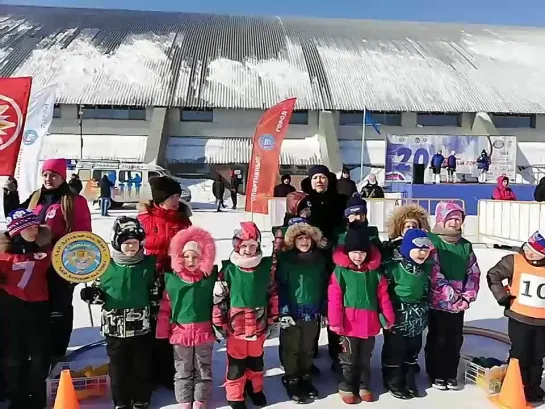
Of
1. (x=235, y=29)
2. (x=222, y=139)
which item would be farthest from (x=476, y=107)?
(x=235, y=29)

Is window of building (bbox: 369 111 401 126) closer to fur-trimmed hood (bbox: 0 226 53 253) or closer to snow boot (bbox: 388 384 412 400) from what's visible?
snow boot (bbox: 388 384 412 400)

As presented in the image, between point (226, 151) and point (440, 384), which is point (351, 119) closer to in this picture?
point (226, 151)

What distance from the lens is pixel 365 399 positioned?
367cm

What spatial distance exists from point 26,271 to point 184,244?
1.02 meters

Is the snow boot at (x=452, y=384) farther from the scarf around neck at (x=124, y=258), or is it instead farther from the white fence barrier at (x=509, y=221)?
the white fence barrier at (x=509, y=221)

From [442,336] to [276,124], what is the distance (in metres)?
8.82

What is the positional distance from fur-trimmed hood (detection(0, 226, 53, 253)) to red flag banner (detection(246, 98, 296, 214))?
26.6 feet

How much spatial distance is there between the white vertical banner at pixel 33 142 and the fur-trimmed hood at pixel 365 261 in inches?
223

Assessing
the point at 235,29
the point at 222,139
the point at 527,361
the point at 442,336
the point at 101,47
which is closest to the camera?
the point at 527,361

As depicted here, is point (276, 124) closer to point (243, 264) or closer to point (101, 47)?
point (243, 264)

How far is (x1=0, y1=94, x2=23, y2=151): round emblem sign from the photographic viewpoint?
15.8ft

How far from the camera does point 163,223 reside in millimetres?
3697

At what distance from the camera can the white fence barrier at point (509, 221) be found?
31.8 feet

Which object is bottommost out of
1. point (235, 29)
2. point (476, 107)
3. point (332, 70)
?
point (476, 107)
